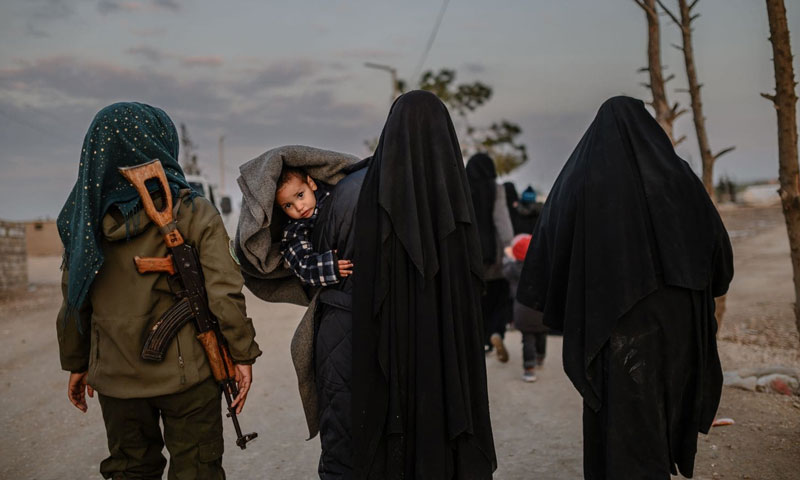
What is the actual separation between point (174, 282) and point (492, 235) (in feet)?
14.9

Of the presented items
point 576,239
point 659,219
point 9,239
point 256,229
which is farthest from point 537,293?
point 9,239

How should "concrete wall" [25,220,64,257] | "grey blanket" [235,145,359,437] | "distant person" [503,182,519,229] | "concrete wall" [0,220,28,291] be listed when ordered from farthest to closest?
"concrete wall" [25,220,64,257]
"concrete wall" [0,220,28,291]
"distant person" [503,182,519,229]
"grey blanket" [235,145,359,437]

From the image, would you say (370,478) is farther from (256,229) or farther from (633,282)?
(633,282)

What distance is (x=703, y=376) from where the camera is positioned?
3.29m

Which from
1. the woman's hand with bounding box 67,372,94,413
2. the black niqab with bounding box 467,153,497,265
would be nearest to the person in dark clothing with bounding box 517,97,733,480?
the woman's hand with bounding box 67,372,94,413

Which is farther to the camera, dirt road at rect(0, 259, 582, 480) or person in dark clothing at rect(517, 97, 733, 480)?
dirt road at rect(0, 259, 582, 480)

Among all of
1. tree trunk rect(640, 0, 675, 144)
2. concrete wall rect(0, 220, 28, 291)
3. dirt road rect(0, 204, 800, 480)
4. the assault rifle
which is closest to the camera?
the assault rifle

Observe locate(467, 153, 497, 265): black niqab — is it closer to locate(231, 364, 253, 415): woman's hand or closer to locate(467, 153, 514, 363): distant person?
locate(467, 153, 514, 363): distant person

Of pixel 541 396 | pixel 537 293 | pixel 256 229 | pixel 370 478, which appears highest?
pixel 256 229

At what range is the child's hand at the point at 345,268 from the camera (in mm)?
2994

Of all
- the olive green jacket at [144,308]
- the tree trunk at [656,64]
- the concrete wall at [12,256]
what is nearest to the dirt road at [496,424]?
the olive green jacket at [144,308]

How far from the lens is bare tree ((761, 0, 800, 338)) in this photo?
5.01m

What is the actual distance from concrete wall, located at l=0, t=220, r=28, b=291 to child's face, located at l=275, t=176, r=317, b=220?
47.8 ft

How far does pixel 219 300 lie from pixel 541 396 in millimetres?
3729
